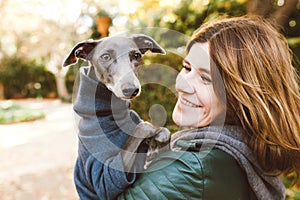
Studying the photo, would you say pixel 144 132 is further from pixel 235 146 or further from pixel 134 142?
pixel 235 146

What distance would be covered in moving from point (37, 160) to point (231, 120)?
4845 millimetres

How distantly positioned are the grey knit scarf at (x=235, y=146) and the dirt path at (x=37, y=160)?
4.52 feet

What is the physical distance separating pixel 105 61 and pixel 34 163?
4.61 m

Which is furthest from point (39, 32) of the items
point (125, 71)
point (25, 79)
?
point (125, 71)

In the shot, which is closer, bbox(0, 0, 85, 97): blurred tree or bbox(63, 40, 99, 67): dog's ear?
bbox(63, 40, 99, 67): dog's ear

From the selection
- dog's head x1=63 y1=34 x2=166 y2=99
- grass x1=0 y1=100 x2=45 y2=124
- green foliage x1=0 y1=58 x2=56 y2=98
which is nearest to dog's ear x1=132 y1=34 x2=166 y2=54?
dog's head x1=63 y1=34 x2=166 y2=99

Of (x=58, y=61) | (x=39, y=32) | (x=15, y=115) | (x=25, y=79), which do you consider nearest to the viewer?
(x=15, y=115)

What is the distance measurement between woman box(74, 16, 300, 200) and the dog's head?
45 mm

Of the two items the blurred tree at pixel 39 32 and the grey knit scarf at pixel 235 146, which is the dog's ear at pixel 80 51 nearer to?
the grey knit scarf at pixel 235 146

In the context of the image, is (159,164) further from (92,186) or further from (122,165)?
(92,186)

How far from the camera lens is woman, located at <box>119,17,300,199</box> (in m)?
0.82

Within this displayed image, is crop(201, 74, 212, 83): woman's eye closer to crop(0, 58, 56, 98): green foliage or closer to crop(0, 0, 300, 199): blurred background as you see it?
crop(0, 0, 300, 199): blurred background

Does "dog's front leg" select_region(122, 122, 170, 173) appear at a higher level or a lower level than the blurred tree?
higher

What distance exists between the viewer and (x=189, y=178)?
0.80 meters
